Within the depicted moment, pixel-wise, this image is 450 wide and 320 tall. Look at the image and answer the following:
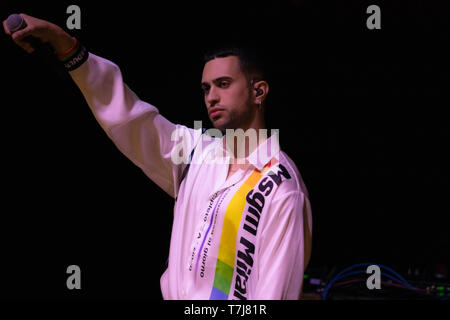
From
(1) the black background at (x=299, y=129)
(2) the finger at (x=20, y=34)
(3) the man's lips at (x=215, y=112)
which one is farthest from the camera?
(1) the black background at (x=299, y=129)

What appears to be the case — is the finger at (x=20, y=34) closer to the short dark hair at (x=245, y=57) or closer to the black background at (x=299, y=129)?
the short dark hair at (x=245, y=57)

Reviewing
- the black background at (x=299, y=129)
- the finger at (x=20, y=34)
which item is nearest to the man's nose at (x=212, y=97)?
the finger at (x=20, y=34)

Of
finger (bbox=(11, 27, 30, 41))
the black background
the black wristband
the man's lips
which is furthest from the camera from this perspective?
the black background

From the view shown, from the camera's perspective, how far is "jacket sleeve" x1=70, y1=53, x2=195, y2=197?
1438 millimetres

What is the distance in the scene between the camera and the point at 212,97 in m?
1.51

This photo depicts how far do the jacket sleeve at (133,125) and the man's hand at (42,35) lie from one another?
77mm

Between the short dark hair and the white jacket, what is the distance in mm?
270

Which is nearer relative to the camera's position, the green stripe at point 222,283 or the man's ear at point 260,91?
the green stripe at point 222,283

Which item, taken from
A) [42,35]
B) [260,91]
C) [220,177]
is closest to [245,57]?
[260,91]

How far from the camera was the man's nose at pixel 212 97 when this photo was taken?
1.51 meters

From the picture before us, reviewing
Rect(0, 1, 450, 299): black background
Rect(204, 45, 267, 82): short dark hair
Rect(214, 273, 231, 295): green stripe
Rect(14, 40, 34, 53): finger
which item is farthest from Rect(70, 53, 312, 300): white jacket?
Rect(0, 1, 450, 299): black background

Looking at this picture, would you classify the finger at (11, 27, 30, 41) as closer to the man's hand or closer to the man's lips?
the man's hand

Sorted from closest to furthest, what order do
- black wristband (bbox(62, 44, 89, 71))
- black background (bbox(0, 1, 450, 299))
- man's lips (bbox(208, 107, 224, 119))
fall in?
1. black wristband (bbox(62, 44, 89, 71))
2. man's lips (bbox(208, 107, 224, 119))
3. black background (bbox(0, 1, 450, 299))

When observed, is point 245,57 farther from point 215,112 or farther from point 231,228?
point 231,228
